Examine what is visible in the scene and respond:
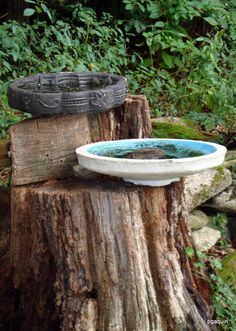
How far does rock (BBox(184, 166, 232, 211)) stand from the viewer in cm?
372

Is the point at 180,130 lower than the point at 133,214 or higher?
lower

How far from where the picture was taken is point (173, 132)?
423 cm

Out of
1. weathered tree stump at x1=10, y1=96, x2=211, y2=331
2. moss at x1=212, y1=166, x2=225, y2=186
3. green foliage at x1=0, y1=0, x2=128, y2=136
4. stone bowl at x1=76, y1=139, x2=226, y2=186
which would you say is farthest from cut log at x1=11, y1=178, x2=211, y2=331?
Answer: green foliage at x1=0, y1=0, x2=128, y2=136

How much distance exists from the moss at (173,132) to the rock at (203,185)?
45cm

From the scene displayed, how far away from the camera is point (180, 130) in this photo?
4270mm

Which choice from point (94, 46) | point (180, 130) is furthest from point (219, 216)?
point (94, 46)

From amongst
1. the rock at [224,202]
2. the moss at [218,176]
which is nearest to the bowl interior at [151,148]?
the moss at [218,176]

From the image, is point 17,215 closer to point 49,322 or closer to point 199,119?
point 49,322

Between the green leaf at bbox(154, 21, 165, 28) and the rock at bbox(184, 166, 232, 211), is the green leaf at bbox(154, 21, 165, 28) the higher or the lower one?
the higher one

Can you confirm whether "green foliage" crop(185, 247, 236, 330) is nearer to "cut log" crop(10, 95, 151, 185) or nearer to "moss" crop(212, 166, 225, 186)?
"cut log" crop(10, 95, 151, 185)

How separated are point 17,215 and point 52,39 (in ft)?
12.5

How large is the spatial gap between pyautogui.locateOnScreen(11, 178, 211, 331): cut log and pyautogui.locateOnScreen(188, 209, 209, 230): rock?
43.6 inches

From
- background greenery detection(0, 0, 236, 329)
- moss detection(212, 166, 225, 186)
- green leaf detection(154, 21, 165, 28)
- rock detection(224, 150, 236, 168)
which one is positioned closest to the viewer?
moss detection(212, 166, 225, 186)

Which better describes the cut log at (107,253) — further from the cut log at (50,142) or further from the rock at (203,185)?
the rock at (203,185)
